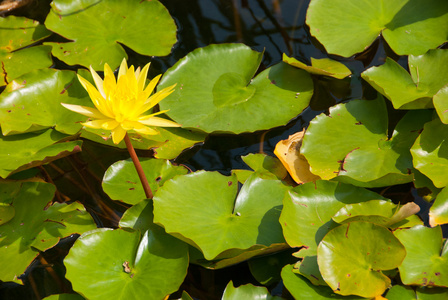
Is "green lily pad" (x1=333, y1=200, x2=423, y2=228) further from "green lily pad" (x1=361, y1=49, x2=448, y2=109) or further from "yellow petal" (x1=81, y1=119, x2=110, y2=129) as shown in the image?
"yellow petal" (x1=81, y1=119, x2=110, y2=129)

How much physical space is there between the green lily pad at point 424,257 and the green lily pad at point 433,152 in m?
0.22

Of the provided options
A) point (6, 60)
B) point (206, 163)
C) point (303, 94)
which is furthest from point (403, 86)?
point (6, 60)

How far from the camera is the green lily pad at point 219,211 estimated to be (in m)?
1.46

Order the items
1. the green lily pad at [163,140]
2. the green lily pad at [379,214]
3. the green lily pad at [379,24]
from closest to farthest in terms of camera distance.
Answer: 1. the green lily pad at [379,214]
2. the green lily pad at [163,140]
3. the green lily pad at [379,24]

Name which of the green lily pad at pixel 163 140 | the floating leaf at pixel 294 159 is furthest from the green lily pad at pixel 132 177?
the floating leaf at pixel 294 159

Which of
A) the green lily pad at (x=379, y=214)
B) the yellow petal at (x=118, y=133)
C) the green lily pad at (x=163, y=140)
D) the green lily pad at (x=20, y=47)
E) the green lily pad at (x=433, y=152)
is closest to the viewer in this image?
the yellow petal at (x=118, y=133)

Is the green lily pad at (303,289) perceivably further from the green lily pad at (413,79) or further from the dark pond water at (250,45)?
the green lily pad at (413,79)

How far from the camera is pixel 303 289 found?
4.42 feet

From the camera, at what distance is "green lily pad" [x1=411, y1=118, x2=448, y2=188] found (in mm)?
1577

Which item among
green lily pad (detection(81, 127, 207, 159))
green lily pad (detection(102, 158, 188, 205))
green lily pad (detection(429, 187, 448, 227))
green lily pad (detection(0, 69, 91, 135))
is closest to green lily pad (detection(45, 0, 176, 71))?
green lily pad (detection(0, 69, 91, 135))

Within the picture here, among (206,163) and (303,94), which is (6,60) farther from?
(303,94)

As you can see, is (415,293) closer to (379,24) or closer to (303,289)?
(303,289)

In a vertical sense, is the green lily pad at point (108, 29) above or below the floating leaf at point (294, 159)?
above

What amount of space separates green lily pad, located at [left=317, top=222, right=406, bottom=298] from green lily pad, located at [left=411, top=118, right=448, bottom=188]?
1.19ft
